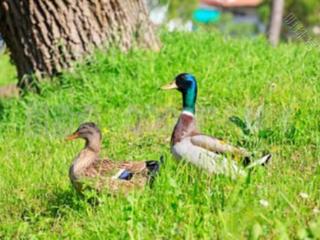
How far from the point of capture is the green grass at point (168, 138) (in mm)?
4023

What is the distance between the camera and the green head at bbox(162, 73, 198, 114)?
543 cm

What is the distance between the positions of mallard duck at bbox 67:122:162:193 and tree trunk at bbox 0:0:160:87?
9.87 feet

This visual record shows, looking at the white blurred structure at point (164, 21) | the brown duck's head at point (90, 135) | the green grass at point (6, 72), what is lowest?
the green grass at point (6, 72)

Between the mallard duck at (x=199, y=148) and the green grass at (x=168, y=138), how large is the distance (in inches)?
3.4

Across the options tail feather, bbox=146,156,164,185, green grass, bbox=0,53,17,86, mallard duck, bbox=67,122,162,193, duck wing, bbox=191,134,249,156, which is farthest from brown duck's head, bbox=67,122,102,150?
green grass, bbox=0,53,17,86

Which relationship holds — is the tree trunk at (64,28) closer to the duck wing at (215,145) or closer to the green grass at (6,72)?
the duck wing at (215,145)

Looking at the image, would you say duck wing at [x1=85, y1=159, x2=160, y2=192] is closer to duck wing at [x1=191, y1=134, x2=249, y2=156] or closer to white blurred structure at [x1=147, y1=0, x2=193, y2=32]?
duck wing at [x1=191, y1=134, x2=249, y2=156]

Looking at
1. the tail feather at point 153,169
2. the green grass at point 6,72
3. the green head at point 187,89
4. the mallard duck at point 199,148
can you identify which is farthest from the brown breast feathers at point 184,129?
the green grass at point 6,72

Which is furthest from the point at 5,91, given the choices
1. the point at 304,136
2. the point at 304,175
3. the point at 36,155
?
the point at 304,175

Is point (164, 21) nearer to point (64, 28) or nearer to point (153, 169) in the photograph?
point (64, 28)

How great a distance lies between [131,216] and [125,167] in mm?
833

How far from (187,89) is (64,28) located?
271 centimetres

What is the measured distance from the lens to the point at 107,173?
4840mm

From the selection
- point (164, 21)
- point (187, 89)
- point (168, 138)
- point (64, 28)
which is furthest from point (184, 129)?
point (164, 21)
